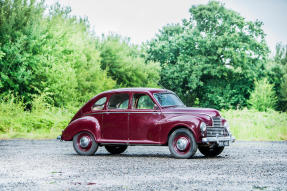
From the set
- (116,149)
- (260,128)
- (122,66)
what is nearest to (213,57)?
(122,66)

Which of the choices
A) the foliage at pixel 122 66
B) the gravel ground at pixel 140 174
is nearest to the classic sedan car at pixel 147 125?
the gravel ground at pixel 140 174

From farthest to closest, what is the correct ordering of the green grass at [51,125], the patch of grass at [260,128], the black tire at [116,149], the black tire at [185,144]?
the green grass at [51,125] < the patch of grass at [260,128] < the black tire at [116,149] < the black tire at [185,144]

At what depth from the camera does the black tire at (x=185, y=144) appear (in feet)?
37.4

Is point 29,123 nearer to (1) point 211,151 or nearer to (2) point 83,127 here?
(2) point 83,127

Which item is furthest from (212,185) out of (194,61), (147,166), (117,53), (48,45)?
(194,61)

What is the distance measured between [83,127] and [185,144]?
2925 mm

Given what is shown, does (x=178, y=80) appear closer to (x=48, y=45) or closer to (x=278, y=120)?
(x=48, y=45)

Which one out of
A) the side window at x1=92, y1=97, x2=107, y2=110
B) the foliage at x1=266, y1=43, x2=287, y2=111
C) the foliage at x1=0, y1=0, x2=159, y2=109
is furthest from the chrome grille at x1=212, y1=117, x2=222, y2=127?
the foliage at x1=266, y1=43, x2=287, y2=111

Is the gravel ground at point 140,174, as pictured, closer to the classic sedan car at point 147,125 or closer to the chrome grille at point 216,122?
the classic sedan car at point 147,125

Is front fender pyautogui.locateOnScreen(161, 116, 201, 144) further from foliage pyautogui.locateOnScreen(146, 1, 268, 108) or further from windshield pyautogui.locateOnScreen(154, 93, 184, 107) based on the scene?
foliage pyautogui.locateOnScreen(146, 1, 268, 108)

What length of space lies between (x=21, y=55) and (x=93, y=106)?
19449mm

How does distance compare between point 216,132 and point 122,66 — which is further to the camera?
point 122,66

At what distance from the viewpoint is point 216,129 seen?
1177 centimetres

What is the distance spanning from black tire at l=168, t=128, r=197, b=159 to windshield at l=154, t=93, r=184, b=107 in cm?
103
